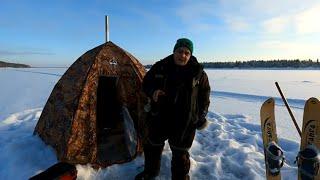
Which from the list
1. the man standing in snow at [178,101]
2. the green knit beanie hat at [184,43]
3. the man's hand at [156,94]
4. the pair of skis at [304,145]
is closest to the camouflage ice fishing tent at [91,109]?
the man standing in snow at [178,101]

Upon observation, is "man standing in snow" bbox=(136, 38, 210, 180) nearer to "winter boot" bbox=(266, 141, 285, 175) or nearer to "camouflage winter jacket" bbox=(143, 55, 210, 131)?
"camouflage winter jacket" bbox=(143, 55, 210, 131)

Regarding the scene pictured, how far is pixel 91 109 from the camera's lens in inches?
170

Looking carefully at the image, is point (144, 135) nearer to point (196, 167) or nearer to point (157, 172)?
point (157, 172)

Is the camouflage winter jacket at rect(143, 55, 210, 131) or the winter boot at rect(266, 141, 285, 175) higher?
the camouflage winter jacket at rect(143, 55, 210, 131)

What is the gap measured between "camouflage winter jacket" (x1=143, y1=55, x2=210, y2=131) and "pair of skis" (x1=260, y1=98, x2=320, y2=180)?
2.81ft

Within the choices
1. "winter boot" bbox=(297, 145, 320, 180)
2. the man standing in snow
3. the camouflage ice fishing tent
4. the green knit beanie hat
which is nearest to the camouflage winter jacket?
the man standing in snow

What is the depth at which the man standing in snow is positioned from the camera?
3.54 meters

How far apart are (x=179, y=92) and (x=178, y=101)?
11 cm

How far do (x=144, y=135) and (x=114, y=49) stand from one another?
1.64 meters

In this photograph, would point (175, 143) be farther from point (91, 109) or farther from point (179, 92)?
point (91, 109)

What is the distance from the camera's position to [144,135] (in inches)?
155

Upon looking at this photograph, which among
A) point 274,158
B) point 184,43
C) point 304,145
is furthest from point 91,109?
point 304,145

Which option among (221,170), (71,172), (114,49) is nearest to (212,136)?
(221,170)

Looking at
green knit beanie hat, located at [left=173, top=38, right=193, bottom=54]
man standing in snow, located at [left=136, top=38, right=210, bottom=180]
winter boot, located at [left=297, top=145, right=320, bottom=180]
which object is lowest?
winter boot, located at [left=297, top=145, right=320, bottom=180]
